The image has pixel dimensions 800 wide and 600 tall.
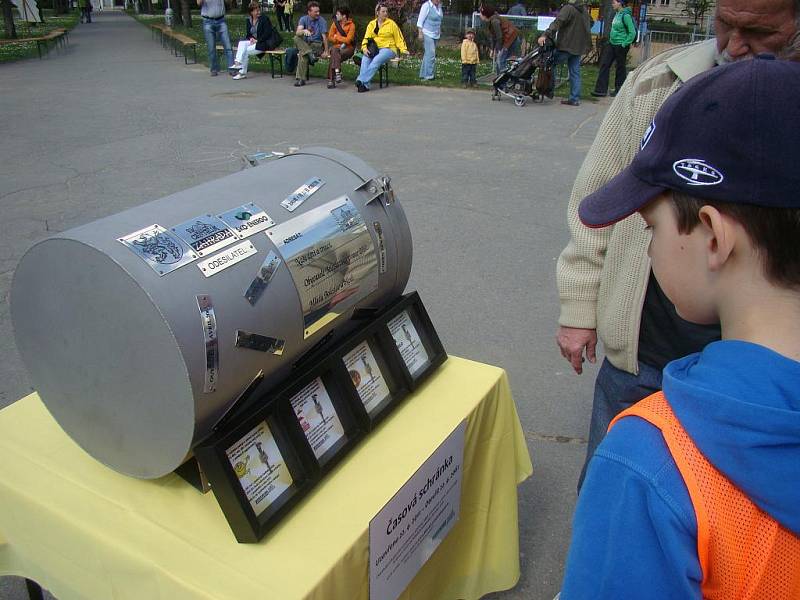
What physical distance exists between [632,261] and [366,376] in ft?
2.47

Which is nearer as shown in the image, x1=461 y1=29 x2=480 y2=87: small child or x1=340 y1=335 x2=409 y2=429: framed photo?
x1=340 y1=335 x2=409 y2=429: framed photo

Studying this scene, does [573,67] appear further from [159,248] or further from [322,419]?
[159,248]

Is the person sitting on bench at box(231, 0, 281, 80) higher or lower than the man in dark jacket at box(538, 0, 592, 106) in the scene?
lower

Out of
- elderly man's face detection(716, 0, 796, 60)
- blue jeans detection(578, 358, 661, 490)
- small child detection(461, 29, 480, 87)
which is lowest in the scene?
small child detection(461, 29, 480, 87)

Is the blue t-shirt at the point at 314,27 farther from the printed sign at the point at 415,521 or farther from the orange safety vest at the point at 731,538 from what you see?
the orange safety vest at the point at 731,538

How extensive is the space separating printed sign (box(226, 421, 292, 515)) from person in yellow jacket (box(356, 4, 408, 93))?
11028 mm

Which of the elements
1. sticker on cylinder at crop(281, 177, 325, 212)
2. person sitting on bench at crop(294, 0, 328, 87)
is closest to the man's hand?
sticker on cylinder at crop(281, 177, 325, 212)

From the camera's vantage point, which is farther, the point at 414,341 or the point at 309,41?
the point at 309,41

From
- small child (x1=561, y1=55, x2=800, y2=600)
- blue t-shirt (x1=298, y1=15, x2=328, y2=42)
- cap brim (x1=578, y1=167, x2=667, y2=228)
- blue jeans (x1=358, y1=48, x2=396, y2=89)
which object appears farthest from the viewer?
blue t-shirt (x1=298, y1=15, x2=328, y2=42)

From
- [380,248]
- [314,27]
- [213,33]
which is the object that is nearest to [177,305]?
[380,248]

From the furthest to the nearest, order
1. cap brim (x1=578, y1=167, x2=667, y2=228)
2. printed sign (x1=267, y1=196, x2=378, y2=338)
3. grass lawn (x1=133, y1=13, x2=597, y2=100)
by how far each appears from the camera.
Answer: grass lawn (x1=133, y1=13, x2=597, y2=100) < printed sign (x1=267, y1=196, x2=378, y2=338) < cap brim (x1=578, y1=167, x2=667, y2=228)

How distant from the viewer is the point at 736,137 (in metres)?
0.82

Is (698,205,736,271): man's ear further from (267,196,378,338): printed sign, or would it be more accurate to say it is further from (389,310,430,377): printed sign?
(389,310,430,377): printed sign

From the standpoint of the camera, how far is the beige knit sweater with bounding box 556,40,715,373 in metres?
1.68
